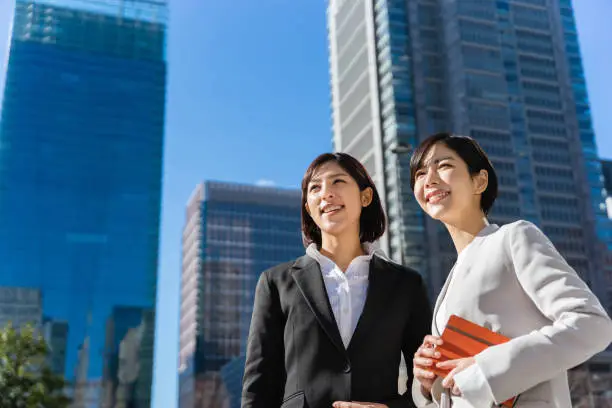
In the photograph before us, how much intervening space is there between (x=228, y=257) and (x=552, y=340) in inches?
4299

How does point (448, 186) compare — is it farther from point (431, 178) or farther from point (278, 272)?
point (278, 272)

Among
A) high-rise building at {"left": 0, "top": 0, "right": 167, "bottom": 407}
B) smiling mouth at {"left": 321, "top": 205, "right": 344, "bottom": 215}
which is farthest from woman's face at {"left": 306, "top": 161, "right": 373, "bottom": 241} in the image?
high-rise building at {"left": 0, "top": 0, "right": 167, "bottom": 407}

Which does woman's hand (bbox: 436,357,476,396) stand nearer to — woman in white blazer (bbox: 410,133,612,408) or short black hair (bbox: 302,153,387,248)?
woman in white blazer (bbox: 410,133,612,408)

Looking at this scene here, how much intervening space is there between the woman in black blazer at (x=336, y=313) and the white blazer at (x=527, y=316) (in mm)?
473

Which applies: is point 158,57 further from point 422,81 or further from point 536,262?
point 536,262

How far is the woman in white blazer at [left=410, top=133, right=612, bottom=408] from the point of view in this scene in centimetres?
225

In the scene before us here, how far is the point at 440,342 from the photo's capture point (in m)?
2.47

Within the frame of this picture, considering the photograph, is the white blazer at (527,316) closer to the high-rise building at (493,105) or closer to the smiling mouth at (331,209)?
the smiling mouth at (331,209)

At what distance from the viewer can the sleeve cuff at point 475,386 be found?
2307 millimetres

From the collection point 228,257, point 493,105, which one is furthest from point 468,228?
point 228,257

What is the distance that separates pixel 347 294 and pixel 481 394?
3.24 feet

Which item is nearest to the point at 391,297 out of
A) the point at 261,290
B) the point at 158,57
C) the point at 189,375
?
the point at 261,290

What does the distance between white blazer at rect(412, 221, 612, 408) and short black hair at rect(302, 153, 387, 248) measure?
949 mm

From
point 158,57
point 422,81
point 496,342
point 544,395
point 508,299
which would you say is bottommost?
point 544,395
